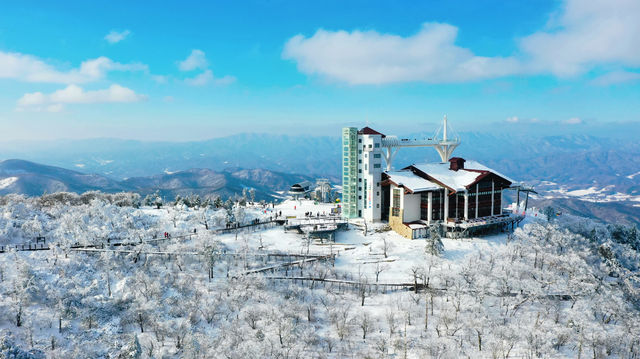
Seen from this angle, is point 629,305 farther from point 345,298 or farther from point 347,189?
point 347,189

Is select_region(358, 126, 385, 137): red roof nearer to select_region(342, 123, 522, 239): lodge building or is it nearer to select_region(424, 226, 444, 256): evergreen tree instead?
select_region(342, 123, 522, 239): lodge building

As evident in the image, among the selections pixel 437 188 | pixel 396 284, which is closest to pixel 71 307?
pixel 396 284

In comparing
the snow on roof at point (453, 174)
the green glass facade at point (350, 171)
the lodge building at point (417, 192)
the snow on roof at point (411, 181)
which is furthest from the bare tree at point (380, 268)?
the green glass facade at point (350, 171)

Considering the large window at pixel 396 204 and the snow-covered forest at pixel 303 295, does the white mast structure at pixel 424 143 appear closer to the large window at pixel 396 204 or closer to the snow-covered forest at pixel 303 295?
the large window at pixel 396 204

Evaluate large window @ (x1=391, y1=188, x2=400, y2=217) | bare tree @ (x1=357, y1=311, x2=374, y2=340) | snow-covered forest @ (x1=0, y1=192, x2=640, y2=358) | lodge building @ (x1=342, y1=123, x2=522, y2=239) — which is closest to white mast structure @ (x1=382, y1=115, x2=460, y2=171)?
lodge building @ (x1=342, y1=123, x2=522, y2=239)

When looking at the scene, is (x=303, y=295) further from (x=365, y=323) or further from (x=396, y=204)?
(x=396, y=204)

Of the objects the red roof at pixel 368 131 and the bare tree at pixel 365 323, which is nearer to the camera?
the bare tree at pixel 365 323

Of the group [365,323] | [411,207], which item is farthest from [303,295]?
[411,207]
